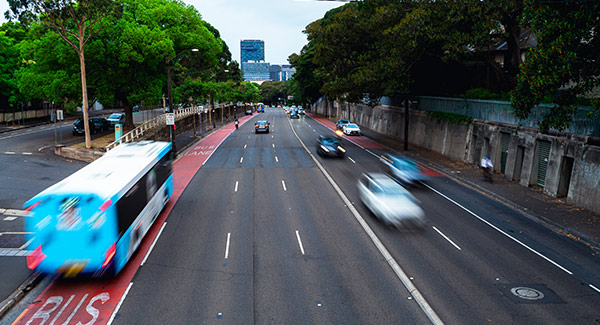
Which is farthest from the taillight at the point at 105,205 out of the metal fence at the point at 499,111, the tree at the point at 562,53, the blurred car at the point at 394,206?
the metal fence at the point at 499,111

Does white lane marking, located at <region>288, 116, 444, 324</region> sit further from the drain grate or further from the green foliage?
the green foliage

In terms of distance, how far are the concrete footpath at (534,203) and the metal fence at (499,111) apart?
3821mm

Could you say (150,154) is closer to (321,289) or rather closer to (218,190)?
(218,190)

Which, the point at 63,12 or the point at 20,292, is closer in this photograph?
the point at 20,292

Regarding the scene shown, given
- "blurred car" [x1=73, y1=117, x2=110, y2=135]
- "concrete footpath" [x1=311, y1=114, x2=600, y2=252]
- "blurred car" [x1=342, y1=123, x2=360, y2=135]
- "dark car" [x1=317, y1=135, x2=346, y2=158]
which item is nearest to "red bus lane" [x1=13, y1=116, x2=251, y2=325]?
"concrete footpath" [x1=311, y1=114, x2=600, y2=252]

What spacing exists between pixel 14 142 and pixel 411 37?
36521 millimetres

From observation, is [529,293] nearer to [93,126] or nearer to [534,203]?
[534,203]

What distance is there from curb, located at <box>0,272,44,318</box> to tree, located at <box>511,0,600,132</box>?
69.5ft

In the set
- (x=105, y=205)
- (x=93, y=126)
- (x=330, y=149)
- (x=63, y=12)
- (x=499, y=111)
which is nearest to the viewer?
(x=105, y=205)

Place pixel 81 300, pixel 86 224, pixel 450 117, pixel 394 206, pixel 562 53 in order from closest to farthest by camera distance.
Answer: pixel 86 224, pixel 81 300, pixel 394 206, pixel 562 53, pixel 450 117

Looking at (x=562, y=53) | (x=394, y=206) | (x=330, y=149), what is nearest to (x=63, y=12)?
(x=330, y=149)

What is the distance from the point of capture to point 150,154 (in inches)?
639

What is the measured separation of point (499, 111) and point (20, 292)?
95.7 ft

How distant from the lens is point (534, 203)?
2058 cm
